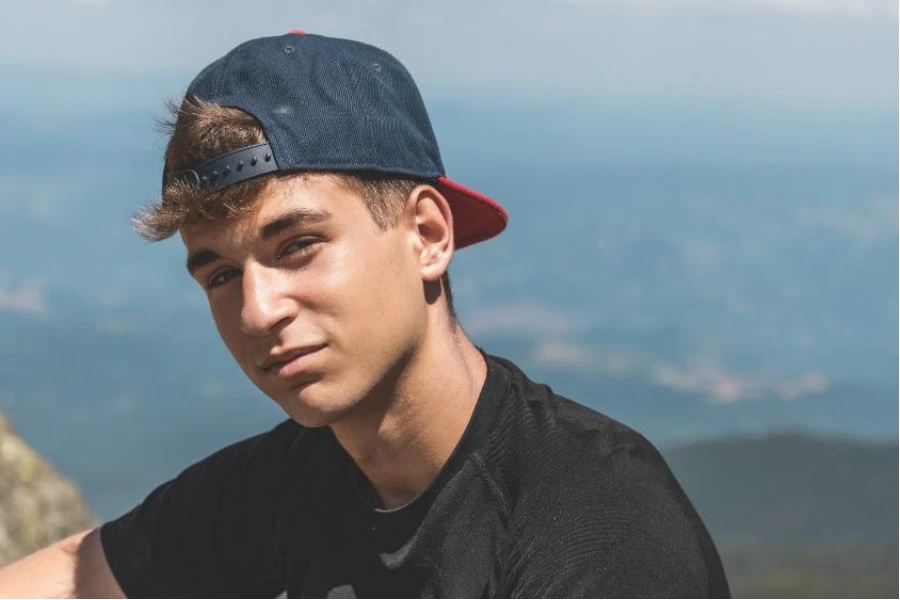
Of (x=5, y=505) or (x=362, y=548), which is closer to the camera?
(x=362, y=548)

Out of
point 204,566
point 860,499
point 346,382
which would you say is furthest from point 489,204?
point 860,499

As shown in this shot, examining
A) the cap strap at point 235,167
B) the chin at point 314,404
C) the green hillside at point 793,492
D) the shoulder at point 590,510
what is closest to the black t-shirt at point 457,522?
the shoulder at point 590,510

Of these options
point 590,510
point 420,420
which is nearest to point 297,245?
point 420,420

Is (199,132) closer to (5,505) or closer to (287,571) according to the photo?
(287,571)

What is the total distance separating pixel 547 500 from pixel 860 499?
12655mm

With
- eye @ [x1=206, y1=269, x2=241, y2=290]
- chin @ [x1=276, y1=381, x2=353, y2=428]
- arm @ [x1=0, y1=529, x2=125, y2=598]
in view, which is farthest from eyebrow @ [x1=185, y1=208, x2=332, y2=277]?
arm @ [x1=0, y1=529, x2=125, y2=598]

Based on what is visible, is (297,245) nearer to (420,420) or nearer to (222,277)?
(222,277)

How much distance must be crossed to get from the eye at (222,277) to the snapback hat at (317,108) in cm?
16

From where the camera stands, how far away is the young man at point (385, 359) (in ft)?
7.11

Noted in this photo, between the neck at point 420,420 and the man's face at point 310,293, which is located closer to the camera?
the man's face at point 310,293

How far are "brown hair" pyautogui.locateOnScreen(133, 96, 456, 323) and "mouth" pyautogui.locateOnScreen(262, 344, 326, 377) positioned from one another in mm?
258

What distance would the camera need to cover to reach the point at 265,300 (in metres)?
2.20

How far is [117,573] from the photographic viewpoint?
286 centimetres

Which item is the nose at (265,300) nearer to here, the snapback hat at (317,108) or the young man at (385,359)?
the young man at (385,359)
